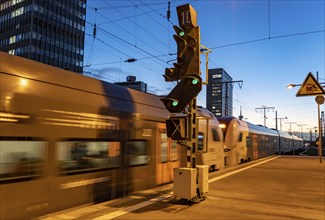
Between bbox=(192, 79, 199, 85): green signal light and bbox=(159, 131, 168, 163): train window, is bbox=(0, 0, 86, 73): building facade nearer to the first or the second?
bbox=(159, 131, 168, 163): train window

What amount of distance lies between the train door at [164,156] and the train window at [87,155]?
1950 millimetres

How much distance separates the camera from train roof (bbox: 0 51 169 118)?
5507mm

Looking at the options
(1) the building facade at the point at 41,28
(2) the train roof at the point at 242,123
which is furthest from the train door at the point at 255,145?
(1) the building facade at the point at 41,28

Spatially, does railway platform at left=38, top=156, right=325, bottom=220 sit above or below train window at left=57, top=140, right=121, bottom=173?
below

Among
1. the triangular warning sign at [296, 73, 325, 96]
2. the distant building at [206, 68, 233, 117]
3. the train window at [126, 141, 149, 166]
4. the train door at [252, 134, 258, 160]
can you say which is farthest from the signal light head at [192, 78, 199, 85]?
the distant building at [206, 68, 233, 117]

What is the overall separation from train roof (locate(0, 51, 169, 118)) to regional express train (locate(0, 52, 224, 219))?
18 mm

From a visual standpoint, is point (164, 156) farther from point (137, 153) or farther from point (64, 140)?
point (64, 140)

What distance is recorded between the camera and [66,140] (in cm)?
625

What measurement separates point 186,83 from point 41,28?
259 ft

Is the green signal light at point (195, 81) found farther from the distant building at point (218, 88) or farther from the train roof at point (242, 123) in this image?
the distant building at point (218, 88)

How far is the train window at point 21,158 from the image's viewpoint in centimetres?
511

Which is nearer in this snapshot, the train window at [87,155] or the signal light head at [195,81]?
the train window at [87,155]

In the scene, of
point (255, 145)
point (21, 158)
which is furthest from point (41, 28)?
point (21, 158)

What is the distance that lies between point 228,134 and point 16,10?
7011 centimetres
